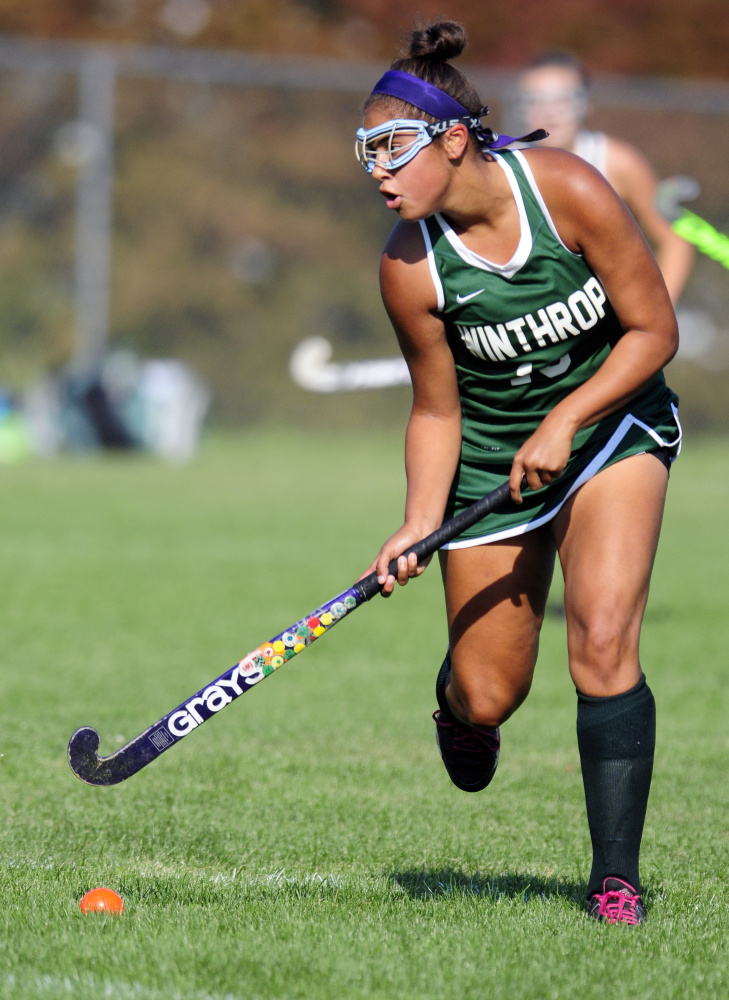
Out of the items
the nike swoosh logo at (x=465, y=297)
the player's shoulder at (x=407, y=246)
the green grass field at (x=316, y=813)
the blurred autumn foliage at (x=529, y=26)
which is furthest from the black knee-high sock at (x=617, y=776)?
the blurred autumn foliage at (x=529, y=26)

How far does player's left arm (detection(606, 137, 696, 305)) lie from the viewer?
5.66 meters

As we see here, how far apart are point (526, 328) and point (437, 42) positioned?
65 cm

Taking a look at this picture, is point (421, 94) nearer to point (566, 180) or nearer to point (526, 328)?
point (566, 180)

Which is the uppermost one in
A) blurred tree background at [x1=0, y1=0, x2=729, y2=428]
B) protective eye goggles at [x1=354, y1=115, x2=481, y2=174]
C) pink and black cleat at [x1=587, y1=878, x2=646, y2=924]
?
blurred tree background at [x1=0, y1=0, x2=729, y2=428]

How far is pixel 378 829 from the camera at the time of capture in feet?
11.7

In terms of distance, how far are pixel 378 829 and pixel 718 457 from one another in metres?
12.1

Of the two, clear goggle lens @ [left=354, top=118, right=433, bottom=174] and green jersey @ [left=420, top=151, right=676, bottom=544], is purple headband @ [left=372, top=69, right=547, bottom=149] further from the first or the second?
green jersey @ [left=420, top=151, right=676, bottom=544]

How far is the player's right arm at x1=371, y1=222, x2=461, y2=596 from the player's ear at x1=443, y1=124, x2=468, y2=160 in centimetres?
21

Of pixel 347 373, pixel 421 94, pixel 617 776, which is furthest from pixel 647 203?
pixel 617 776

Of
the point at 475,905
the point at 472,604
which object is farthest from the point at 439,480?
the point at 475,905

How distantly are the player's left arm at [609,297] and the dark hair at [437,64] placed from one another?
0.22 m

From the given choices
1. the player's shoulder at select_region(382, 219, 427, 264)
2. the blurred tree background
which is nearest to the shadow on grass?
the player's shoulder at select_region(382, 219, 427, 264)

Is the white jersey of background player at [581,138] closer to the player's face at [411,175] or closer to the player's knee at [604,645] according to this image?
the player's face at [411,175]

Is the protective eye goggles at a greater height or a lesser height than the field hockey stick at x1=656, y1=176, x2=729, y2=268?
lesser
